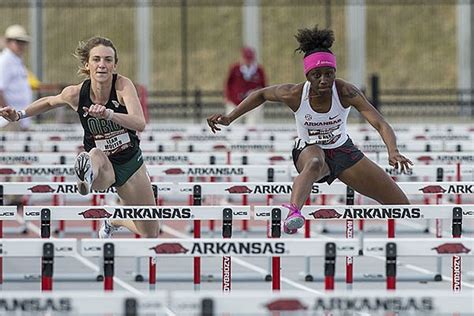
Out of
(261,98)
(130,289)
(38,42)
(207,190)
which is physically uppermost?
(38,42)

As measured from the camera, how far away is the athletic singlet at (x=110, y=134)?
34.4 ft

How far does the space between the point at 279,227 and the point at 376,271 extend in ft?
13.1

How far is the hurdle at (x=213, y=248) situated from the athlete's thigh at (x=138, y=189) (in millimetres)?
2706

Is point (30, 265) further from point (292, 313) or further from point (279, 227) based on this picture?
point (292, 313)

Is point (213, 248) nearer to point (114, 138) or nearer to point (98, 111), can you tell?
point (98, 111)

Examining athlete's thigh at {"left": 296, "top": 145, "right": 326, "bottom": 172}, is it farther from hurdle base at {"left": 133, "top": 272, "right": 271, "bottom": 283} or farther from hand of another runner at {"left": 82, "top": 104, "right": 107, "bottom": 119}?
hurdle base at {"left": 133, "top": 272, "right": 271, "bottom": 283}

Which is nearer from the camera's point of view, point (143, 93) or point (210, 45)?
point (143, 93)

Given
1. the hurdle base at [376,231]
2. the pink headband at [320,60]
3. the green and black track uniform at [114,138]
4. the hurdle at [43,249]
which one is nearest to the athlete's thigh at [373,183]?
the pink headband at [320,60]

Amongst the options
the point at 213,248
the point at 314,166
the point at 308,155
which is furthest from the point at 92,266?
the point at 213,248

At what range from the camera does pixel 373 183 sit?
34.5 ft

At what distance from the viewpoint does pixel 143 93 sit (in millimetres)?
25781

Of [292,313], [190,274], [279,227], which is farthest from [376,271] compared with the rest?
[292,313]

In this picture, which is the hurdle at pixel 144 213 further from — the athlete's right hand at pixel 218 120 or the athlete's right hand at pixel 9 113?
the athlete's right hand at pixel 9 113

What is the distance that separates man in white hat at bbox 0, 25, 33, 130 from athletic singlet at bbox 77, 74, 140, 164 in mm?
8815
